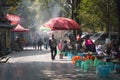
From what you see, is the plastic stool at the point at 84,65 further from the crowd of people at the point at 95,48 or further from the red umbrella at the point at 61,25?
the red umbrella at the point at 61,25

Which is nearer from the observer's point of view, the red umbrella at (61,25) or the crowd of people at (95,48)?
the crowd of people at (95,48)

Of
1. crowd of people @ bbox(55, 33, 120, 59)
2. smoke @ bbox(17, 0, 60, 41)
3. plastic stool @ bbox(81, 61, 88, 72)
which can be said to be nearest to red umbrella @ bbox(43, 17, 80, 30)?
Answer: crowd of people @ bbox(55, 33, 120, 59)

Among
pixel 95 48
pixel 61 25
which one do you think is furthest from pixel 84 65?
pixel 61 25

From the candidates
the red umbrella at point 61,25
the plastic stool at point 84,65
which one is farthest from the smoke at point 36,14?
the plastic stool at point 84,65

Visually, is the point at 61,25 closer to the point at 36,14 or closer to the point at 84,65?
the point at 84,65

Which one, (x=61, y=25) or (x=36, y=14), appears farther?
(x=36, y=14)

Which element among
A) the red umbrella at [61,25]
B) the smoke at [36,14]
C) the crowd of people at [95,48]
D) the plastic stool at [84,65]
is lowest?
the plastic stool at [84,65]

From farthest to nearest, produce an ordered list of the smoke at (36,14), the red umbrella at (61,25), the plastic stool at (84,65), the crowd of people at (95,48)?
the smoke at (36,14), the red umbrella at (61,25), the crowd of people at (95,48), the plastic stool at (84,65)

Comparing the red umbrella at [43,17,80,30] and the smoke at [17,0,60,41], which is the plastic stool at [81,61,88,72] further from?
the smoke at [17,0,60,41]

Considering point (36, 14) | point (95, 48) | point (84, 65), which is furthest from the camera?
point (36, 14)

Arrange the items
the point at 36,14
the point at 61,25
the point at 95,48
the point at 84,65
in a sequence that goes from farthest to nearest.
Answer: the point at 36,14 → the point at 61,25 → the point at 95,48 → the point at 84,65

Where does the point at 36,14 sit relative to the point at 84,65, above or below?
above

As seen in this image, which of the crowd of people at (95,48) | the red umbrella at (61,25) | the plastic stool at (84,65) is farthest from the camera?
the red umbrella at (61,25)

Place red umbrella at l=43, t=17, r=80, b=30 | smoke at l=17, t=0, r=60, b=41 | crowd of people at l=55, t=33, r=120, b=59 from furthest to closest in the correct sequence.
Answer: smoke at l=17, t=0, r=60, b=41
red umbrella at l=43, t=17, r=80, b=30
crowd of people at l=55, t=33, r=120, b=59
